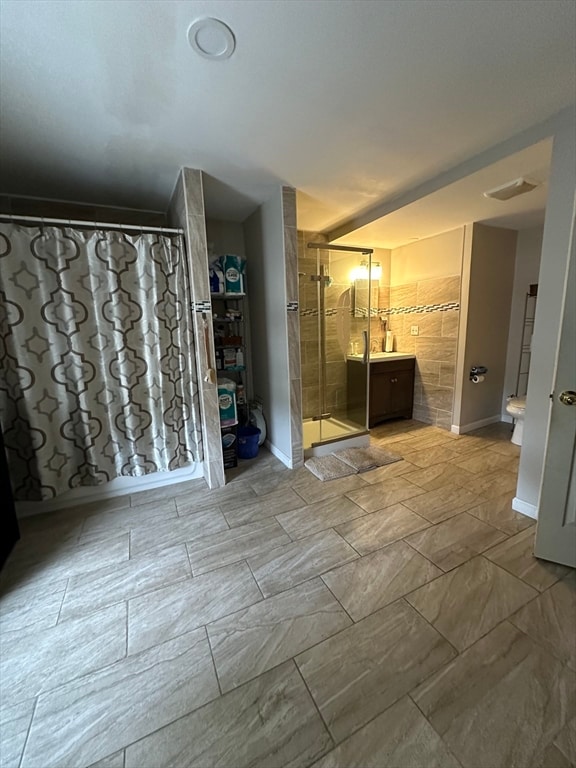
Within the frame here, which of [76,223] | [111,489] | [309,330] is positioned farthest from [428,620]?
[76,223]

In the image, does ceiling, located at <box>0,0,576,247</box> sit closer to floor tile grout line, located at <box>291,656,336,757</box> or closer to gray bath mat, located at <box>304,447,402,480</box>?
gray bath mat, located at <box>304,447,402,480</box>

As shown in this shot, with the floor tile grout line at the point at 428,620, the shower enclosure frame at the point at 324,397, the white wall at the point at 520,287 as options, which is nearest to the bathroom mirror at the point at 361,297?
the shower enclosure frame at the point at 324,397

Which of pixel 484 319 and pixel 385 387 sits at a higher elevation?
pixel 484 319

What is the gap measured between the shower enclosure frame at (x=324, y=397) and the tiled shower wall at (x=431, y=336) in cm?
88

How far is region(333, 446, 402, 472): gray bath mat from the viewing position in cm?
284

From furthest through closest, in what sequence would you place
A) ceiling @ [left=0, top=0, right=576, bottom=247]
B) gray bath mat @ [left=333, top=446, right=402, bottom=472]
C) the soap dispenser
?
1. the soap dispenser
2. gray bath mat @ [left=333, top=446, right=402, bottom=472]
3. ceiling @ [left=0, top=0, right=576, bottom=247]

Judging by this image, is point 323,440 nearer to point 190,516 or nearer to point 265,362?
point 265,362

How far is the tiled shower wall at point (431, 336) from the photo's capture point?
357 centimetres

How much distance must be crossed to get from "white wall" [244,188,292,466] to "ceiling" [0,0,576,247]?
1.43 ft

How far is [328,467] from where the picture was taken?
2.84 metres

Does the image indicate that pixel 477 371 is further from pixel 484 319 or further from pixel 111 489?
pixel 111 489

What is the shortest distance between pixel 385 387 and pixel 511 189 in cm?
223

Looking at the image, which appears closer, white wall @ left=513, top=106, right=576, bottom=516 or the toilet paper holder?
white wall @ left=513, top=106, right=576, bottom=516

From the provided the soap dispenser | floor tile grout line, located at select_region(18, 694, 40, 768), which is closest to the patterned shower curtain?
floor tile grout line, located at select_region(18, 694, 40, 768)
